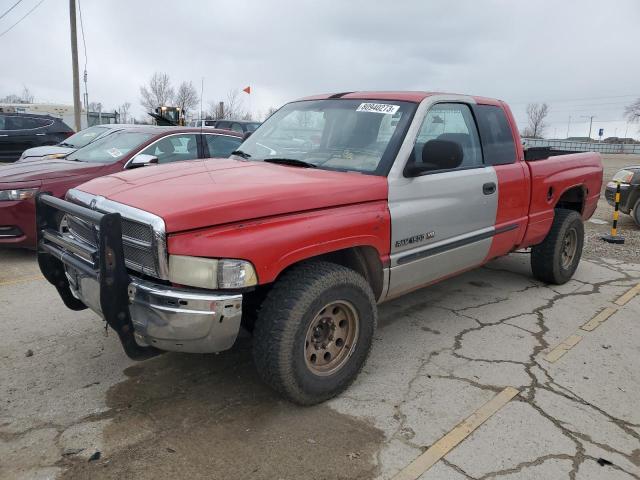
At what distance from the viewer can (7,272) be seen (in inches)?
224

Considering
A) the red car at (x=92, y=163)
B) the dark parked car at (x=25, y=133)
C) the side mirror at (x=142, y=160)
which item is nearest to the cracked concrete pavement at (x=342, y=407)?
the red car at (x=92, y=163)

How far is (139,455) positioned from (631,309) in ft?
15.0

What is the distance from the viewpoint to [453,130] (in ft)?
13.6

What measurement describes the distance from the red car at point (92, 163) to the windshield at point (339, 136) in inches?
91.6

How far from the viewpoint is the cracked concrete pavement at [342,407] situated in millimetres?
2619

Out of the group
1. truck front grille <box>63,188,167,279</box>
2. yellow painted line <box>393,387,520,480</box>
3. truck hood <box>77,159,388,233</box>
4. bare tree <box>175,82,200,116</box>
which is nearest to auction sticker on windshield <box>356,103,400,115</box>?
truck hood <box>77,159,388,233</box>

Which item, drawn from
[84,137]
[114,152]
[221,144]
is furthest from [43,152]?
[221,144]

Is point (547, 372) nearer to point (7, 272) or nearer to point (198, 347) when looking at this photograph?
point (198, 347)

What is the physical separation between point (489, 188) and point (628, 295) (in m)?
2.40

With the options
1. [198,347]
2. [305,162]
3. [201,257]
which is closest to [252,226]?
[201,257]

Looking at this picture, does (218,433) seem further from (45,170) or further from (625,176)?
(625,176)

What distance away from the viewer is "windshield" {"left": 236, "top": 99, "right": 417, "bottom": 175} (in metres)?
3.58

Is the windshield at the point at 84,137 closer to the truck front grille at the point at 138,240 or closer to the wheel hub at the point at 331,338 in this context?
the truck front grille at the point at 138,240

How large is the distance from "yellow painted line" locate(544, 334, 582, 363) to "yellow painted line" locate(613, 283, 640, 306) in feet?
4.09
